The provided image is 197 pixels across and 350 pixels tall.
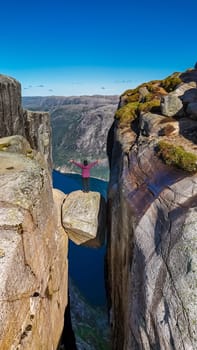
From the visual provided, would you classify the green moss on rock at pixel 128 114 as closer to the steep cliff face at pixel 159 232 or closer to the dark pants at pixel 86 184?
the steep cliff face at pixel 159 232

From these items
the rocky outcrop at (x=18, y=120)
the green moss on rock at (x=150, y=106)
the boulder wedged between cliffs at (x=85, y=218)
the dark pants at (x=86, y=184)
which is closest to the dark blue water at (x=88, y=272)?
the rocky outcrop at (x=18, y=120)

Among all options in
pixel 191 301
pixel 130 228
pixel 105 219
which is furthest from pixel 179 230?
pixel 105 219

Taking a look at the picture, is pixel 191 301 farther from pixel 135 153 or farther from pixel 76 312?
pixel 76 312

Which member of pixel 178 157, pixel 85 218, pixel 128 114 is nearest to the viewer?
pixel 178 157

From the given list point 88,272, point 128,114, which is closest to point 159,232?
point 128,114

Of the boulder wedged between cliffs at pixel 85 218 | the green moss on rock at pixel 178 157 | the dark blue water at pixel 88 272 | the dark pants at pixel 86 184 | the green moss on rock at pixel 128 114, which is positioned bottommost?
the dark blue water at pixel 88 272

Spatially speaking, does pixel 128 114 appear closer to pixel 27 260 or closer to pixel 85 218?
pixel 85 218
